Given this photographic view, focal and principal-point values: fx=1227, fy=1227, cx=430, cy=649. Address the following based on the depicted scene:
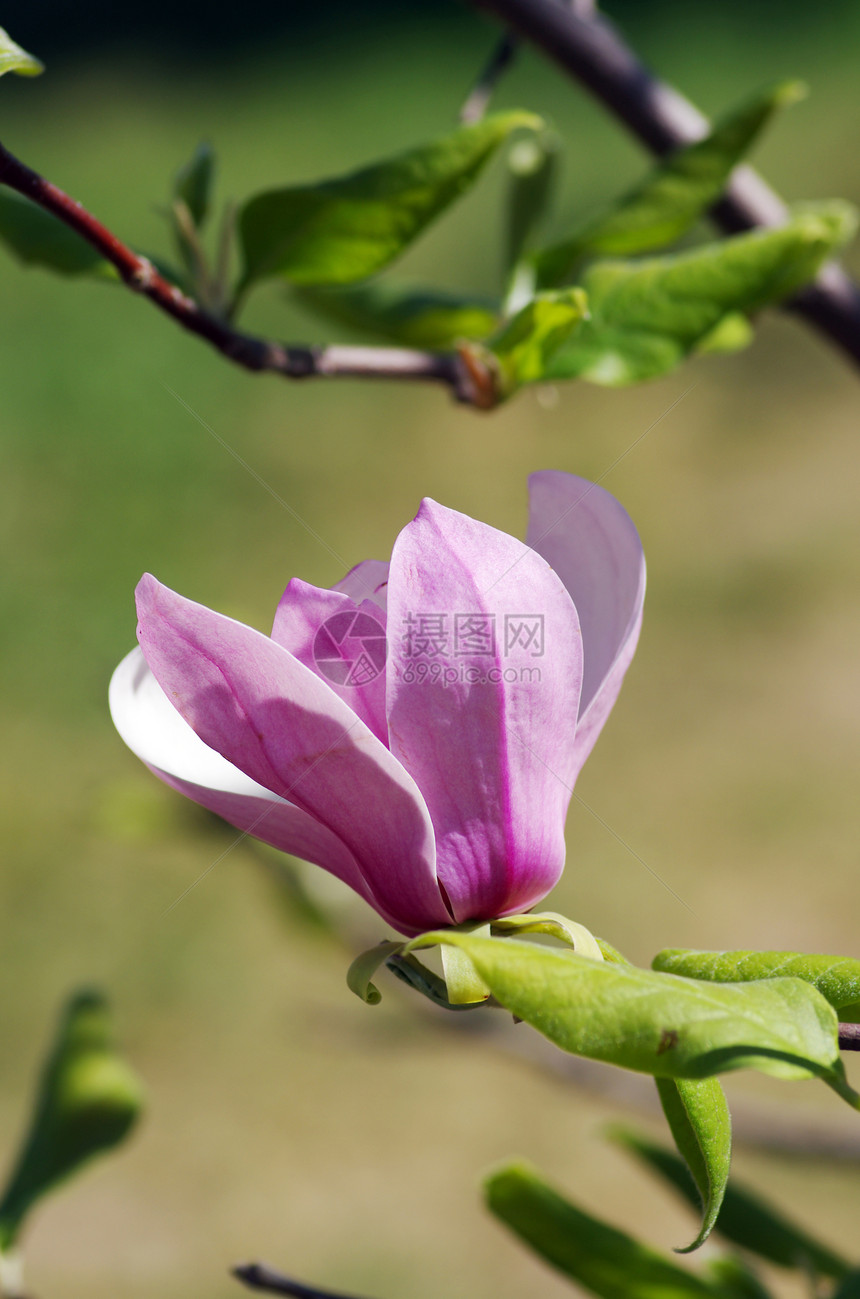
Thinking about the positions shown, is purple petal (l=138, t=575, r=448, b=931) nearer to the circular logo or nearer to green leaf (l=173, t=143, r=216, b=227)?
the circular logo

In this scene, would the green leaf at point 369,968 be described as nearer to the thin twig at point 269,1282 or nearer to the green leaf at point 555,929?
the green leaf at point 555,929

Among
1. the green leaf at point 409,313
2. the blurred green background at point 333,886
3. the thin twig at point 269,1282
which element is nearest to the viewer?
the thin twig at point 269,1282

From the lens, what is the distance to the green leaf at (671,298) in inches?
20.9

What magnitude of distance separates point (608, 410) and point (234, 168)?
2.04 m

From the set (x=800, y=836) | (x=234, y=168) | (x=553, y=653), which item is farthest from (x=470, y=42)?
(x=553, y=653)

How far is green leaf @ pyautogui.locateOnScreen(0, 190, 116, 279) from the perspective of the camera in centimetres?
53

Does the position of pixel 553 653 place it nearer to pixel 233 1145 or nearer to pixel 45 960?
pixel 233 1145

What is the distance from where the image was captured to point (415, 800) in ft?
1.05

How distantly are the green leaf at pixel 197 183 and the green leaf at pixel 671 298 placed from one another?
0.59ft

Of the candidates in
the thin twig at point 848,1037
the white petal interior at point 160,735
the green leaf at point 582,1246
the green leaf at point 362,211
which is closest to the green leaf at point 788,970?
the thin twig at point 848,1037

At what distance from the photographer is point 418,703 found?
33 centimetres

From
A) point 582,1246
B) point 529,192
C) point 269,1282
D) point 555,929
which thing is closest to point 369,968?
point 555,929

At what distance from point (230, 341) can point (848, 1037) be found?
376mm

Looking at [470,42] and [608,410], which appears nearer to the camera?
[608,410]
